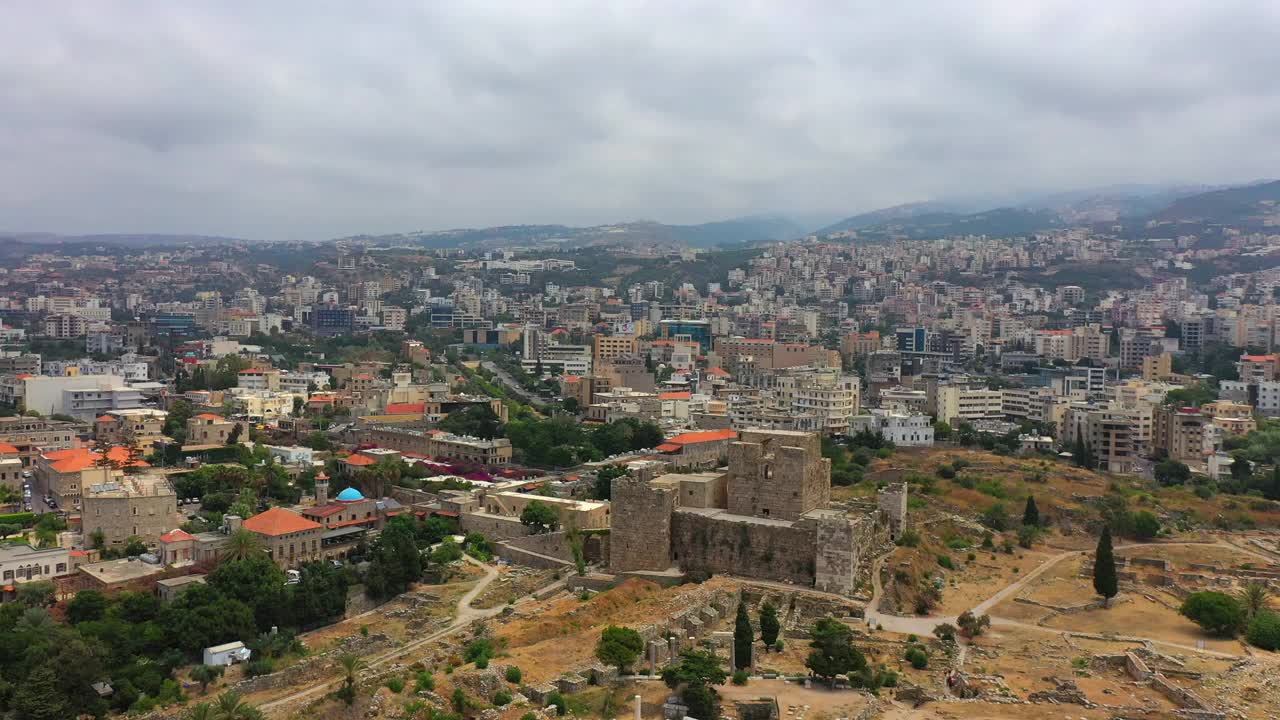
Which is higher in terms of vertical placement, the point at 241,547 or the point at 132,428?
the point at 132,428

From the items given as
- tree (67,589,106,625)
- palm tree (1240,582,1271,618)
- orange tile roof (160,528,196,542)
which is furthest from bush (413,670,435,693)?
palm tree (1240,582,1271,618)

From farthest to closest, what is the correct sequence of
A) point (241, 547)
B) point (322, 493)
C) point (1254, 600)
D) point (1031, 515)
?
1. point (322, 493)
2. point (1031, 515)
3. point (241, 547)
4. point (1254, 600)

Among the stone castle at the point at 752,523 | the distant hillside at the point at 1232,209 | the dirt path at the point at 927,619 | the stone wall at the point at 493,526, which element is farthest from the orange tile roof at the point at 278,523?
the distant hillside at the point at 1232,209

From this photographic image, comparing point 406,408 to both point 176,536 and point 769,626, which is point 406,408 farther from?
point 769,626

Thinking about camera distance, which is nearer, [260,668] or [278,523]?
[260,668]

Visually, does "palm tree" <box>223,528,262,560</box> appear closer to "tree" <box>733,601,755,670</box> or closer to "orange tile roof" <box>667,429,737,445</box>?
"tree" <box>733,601,755,670</box>

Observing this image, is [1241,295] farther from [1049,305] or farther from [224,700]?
[224,700]

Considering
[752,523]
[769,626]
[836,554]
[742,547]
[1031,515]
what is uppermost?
[752,523]

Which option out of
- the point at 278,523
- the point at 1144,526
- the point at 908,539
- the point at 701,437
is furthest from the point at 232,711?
the point at 701,437
